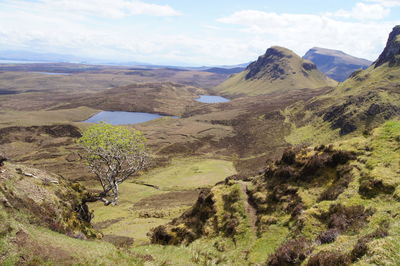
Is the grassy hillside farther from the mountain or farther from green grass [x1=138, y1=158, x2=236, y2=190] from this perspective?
the mountain

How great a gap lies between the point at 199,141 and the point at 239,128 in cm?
3252

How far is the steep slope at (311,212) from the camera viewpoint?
13758mm

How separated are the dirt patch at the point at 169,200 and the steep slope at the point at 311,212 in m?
23.9

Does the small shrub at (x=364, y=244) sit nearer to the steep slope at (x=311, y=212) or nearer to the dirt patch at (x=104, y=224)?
the steep slope at (x=311, y=212)

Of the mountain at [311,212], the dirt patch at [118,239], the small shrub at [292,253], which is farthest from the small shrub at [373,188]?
the dirt patch at [118,239]

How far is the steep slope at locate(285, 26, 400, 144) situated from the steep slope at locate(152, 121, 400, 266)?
85.2 metres

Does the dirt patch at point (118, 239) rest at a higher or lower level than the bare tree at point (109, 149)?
lower

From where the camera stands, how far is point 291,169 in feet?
86.0

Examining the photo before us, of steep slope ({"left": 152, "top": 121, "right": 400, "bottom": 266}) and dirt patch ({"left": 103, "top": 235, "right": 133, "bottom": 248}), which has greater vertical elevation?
steep slope ({"left": 152, "top": 121, "right": 400, "bottom": 266})

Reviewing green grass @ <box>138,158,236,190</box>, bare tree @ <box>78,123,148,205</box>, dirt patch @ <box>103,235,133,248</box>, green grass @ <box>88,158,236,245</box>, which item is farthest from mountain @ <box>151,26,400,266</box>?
green grass @ <box>138,158,236,190</box>

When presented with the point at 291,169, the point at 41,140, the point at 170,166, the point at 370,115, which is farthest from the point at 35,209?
the point at 41,140

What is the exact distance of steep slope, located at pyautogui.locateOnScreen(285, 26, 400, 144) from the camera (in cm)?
11106

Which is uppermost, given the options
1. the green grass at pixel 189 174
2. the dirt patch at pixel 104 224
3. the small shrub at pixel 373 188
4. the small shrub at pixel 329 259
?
the small shrub at pixel 373 188

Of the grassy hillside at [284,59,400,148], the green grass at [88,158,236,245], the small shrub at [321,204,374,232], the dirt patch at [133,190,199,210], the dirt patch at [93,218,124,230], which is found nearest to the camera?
the small shrub at [321,204,374,232]
